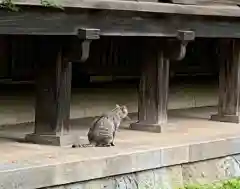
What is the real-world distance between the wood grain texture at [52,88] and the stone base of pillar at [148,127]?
1.49m

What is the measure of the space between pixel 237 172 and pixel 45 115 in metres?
2.63

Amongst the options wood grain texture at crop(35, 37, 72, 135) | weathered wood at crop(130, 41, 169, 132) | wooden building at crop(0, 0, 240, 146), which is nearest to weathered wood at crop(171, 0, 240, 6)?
wooden building at crop(0, 0, 240, 146)

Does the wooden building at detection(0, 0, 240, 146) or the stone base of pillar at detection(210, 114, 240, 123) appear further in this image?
the stone base of pillar at detection(210, 114, 240, 123)

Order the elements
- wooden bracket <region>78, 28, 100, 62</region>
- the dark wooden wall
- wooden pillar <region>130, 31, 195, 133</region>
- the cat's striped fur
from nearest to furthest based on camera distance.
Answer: wooden bracket <region>78, 28, 100, 62</region> → the cat's striped fur → wooden pillar <region>130, 31, 195, 133</region> → the dark wooden wall

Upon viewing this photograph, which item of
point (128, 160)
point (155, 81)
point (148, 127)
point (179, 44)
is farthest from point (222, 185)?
point (179, 44)

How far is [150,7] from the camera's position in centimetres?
812

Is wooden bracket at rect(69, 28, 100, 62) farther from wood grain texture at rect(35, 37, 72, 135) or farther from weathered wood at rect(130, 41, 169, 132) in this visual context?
weathered wood at rect(130, 41, 169, 132)

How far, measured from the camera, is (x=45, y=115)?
7.77 meters

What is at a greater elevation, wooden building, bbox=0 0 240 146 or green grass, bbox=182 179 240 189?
wooden building, bbox=0 0 240 146

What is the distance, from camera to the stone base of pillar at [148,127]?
8930 mm

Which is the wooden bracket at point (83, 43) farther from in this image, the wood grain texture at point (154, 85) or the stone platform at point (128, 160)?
the wood grain texture at point (154, 85)

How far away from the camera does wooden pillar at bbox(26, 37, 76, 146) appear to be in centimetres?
763

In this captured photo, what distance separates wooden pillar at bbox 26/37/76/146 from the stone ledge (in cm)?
53

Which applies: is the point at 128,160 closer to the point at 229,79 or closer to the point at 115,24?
the point at 115,24
